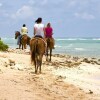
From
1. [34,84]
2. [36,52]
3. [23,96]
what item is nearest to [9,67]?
[36,52]

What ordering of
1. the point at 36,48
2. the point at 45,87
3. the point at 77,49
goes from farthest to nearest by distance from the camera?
the point at 77,49 → the point at 36,48 → the point at 45,87

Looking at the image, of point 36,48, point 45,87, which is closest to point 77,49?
point 36,48

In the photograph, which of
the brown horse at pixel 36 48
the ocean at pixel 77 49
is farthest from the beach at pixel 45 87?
the ocean at pixel 77 49

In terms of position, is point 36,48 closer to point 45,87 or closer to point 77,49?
point 45,87

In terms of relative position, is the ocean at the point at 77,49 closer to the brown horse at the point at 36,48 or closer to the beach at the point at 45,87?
the brown horse at the point at 36,48

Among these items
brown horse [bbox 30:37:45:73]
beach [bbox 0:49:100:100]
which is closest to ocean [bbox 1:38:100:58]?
brown horse [bbox 30:37:45:73]

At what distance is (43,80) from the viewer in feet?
47.7

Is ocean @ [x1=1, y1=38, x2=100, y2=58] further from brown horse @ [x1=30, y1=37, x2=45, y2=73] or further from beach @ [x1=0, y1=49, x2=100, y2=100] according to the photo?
beach @ [x1=0, y1=49, x2=100, y2=100]

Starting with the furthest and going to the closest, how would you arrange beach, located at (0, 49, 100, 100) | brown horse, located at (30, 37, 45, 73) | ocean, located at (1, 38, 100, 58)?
ocean, located at (1, 38, 100, 58) < brown horse, located at (30, 37, 45, 73) < beach, located at (0, 49, 100, 100)

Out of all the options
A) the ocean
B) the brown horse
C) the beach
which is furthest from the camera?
the ocean

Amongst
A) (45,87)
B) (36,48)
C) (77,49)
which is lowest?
(77,49)

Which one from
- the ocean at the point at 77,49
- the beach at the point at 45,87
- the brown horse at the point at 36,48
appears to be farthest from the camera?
the ocean at the point at 77,49

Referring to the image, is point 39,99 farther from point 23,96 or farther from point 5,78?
point 5,78

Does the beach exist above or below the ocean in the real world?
above
